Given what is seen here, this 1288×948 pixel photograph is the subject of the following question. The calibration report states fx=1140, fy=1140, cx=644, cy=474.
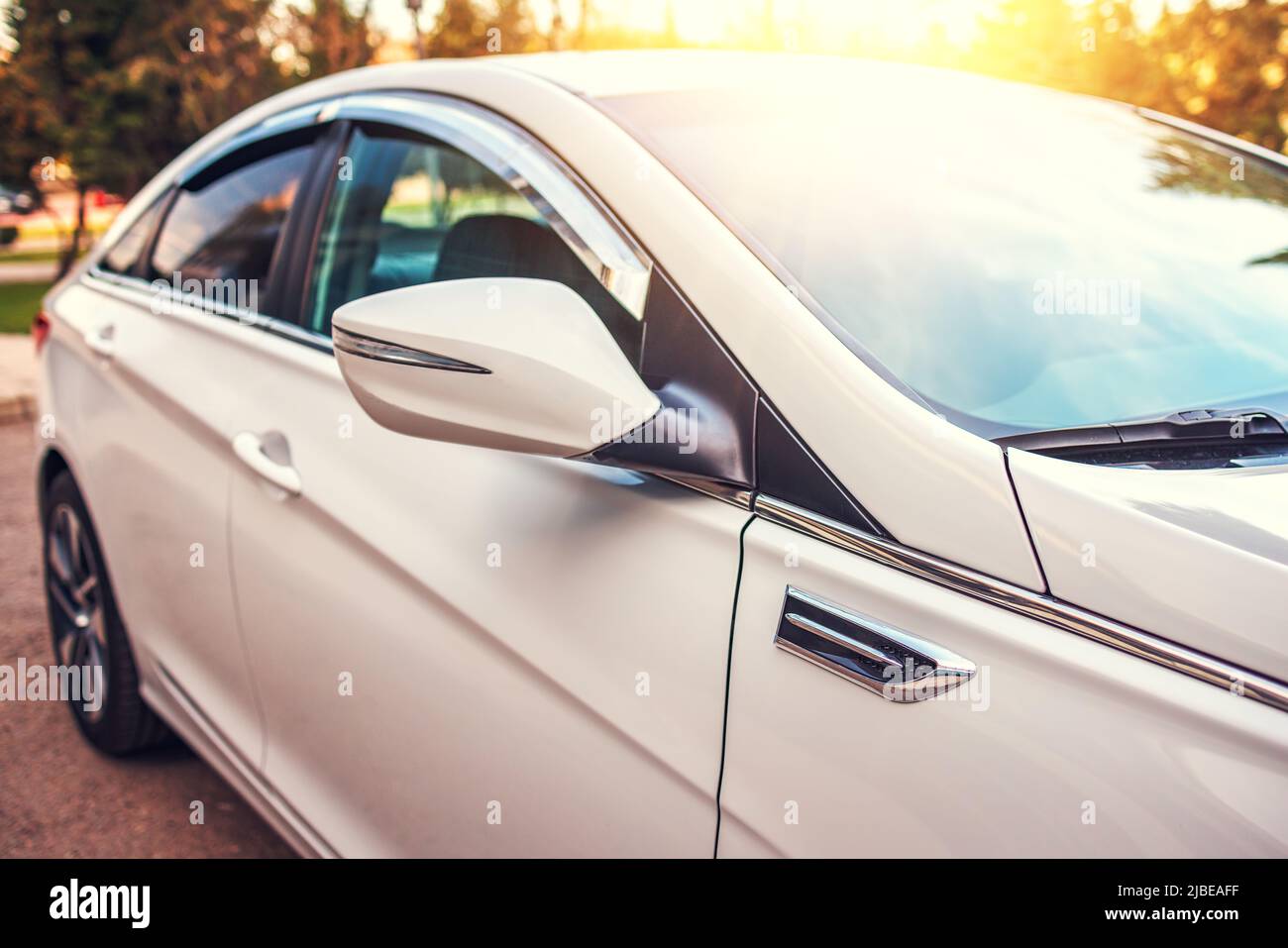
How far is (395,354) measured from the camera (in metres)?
1.27

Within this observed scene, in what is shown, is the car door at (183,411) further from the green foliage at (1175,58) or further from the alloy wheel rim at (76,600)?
the green foliage at (1175,58)

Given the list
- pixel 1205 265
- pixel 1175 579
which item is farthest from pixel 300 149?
pixel 1175 579

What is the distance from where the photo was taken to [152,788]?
113 inches

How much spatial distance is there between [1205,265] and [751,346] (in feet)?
2.48

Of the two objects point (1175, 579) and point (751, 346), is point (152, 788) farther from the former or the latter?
point (1175, 579)

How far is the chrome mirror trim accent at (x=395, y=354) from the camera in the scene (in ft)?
4.07

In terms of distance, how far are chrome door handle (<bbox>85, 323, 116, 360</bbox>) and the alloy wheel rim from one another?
440 mm

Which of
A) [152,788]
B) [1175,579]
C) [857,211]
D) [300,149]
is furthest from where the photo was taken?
[152,788]

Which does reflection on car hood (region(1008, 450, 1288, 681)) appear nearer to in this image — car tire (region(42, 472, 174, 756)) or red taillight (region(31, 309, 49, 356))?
car tire (region(42, 472, 174, 756))

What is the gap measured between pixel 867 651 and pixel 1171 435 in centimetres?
43

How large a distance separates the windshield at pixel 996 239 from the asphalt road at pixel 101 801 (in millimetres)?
1891

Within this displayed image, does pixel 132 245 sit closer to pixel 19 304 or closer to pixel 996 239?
pixel 996 239

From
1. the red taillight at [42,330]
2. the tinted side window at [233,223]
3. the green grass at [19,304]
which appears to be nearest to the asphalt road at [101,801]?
the red taillight at [42,330]

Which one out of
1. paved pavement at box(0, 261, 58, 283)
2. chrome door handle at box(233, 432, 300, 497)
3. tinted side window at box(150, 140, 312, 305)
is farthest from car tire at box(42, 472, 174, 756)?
paved pavement at box(0, 261, 58, 283)
